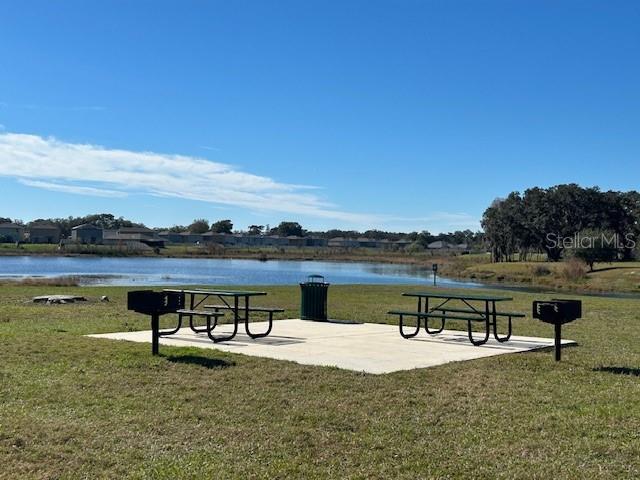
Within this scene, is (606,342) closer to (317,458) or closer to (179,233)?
(317,458)

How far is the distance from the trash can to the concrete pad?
1.22 meters

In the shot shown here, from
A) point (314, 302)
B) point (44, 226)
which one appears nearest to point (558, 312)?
point (314, 302)

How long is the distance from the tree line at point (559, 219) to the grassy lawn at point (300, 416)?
8621 centimetres

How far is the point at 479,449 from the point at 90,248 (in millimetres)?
103359

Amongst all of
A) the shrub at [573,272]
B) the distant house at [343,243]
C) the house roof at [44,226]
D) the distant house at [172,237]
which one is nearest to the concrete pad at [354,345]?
the shrub at [573,272]

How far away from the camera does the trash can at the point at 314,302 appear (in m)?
14.6

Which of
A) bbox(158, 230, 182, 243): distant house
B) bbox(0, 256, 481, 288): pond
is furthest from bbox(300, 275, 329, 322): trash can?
bbox(158, 230, 182, 243): distant house

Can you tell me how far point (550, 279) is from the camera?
5475 cm

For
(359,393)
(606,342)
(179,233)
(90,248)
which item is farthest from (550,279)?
(179,233)

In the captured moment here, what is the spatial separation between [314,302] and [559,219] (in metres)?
86.2

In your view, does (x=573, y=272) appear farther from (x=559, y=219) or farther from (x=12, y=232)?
(x=12, y=232)

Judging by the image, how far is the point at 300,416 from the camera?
604cm

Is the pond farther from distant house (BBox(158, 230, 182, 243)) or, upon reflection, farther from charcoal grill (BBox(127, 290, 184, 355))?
distant house (BBox(158, 230, 182, 243))

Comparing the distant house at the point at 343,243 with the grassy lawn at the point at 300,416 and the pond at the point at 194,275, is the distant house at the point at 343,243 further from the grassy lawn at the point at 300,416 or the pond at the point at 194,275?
the grassy lawn at the point at 300,416
